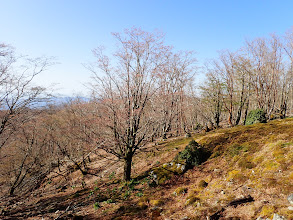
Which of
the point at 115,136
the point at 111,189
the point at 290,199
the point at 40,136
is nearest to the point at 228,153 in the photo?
the point at 290,199

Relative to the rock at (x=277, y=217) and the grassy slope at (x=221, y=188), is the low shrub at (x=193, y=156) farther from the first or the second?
the rock at (x=277, y=217)

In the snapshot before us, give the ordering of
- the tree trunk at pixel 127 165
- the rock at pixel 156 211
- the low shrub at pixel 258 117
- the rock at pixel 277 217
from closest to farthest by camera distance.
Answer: the rock at pixel 277 217
the rock at pixel 156 211
the tree trunk at pixel 127 165
the low shrub at pixel 258 117

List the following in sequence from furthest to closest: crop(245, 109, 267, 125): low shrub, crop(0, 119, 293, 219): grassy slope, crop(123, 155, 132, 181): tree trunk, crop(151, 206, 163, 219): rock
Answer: crop(245, 109, 267, 125): low shrub → crop(123, 155, 132, 181): tree trunk → crop(151, 206, 163, 219): rock → crop(0, 119, 293, 219): grassy slope

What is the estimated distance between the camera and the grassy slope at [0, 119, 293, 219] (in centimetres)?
513

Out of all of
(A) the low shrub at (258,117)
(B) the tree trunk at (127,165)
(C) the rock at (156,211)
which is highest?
(A) the low shrub at (258,117)

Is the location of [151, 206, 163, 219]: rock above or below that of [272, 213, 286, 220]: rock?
below

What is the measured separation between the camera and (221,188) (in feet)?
21.8

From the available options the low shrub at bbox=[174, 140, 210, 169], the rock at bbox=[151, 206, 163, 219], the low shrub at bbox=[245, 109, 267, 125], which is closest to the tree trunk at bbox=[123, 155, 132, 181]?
the low shrub at bbox=[174, 140, 210, 169]

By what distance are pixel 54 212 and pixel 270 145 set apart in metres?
13.1

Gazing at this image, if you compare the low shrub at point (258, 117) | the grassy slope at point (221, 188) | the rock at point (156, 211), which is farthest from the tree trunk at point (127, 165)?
the low shrub at point (258, 117)

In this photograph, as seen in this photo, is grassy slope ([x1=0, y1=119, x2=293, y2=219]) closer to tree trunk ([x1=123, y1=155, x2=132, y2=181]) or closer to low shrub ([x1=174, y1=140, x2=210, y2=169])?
low shrub ([x1=174, y1=140, x2=210, y2=169])

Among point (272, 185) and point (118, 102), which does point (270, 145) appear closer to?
point (272, 185)

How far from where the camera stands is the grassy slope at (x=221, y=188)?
5.13m

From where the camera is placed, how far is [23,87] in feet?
22.5
